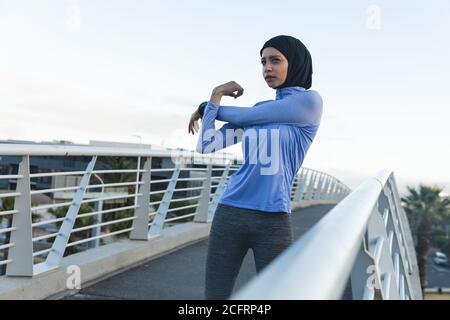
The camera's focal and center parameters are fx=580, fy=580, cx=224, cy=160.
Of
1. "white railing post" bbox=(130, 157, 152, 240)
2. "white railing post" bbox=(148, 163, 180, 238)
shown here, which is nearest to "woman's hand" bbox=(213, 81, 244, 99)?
"white railing post" bbox=(130, 157, 152, 240)

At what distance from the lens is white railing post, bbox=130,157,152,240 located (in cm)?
635

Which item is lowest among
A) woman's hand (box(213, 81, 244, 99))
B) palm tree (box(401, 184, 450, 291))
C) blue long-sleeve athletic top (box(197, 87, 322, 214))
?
palm tree (box(401, 184, 450, 291))

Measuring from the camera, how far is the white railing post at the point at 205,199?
8.66 meters

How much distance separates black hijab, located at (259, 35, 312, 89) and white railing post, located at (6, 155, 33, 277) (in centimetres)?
254

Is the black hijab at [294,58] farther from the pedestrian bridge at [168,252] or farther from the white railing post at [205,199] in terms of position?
the white railing post at [205,199]

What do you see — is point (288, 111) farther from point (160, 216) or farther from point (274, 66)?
point (160, 216)

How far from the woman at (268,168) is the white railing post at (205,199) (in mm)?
6325

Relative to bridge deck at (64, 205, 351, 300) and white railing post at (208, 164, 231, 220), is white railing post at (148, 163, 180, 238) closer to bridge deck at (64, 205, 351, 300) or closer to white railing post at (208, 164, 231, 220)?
bridge deck at (64, 205, 351, 300)

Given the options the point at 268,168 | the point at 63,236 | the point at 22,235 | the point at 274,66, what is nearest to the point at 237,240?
the point at 268,168

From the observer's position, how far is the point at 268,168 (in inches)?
85.8

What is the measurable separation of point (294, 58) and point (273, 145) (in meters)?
0.36

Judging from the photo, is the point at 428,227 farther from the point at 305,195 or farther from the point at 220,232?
the point at 220,232

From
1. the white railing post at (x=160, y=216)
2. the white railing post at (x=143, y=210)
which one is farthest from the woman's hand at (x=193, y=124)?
the white railing post at (x=160, y=216)

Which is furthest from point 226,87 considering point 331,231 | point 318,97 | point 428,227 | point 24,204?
point 428,227
